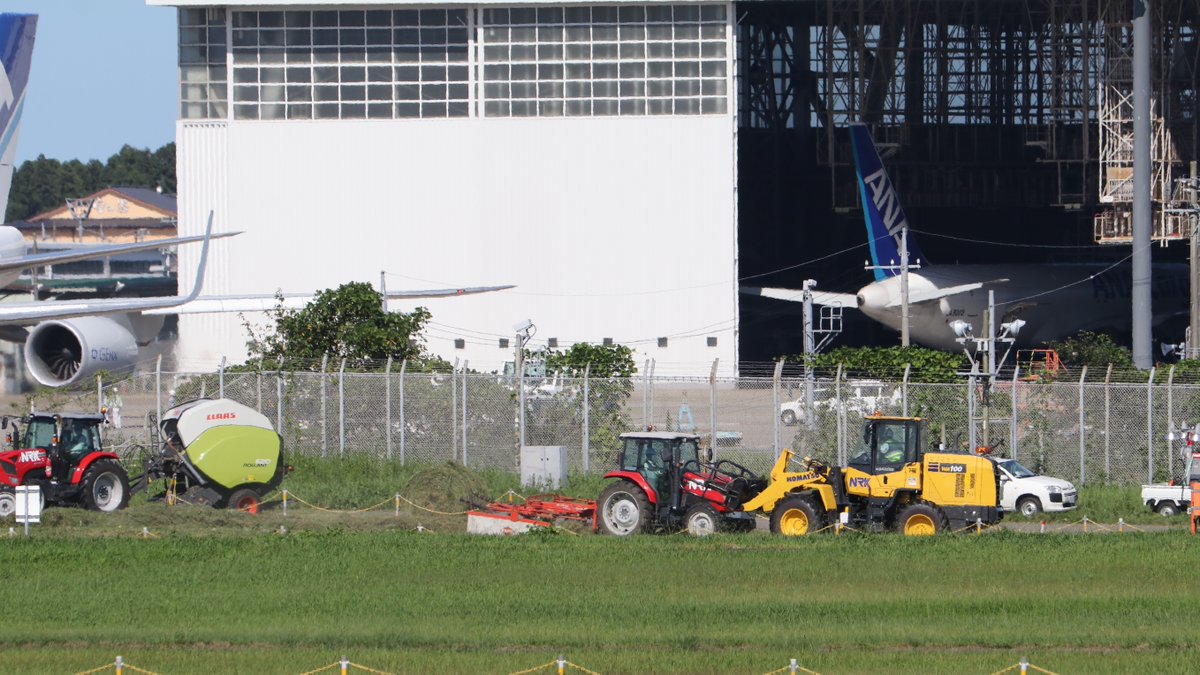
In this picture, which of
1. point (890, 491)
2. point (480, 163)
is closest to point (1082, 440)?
point (890, 491)

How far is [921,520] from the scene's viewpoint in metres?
22.7

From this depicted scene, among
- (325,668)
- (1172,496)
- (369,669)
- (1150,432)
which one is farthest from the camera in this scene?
(1150,432)

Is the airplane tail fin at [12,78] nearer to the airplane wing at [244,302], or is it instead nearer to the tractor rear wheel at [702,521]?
the airplane wing at [244,302]

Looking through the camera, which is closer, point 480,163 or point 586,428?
point 586,428

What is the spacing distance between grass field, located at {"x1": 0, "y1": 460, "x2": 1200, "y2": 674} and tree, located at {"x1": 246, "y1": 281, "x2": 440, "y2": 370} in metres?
14.6

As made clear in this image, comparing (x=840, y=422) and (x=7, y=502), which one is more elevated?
(x=840, y=422)

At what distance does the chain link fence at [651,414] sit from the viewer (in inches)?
1185

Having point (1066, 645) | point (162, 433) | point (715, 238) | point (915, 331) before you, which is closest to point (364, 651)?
point (1066, 645)

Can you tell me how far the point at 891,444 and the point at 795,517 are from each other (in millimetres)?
1748

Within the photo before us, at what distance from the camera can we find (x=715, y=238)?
51.8 meters

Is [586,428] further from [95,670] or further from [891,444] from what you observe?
[95,670]

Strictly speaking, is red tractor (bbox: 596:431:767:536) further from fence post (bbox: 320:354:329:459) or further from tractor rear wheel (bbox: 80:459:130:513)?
fence post (bbox: 320:354:329:459)

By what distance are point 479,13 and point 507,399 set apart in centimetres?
2181

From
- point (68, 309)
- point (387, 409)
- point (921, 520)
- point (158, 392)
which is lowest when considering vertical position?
point (921, 520)
